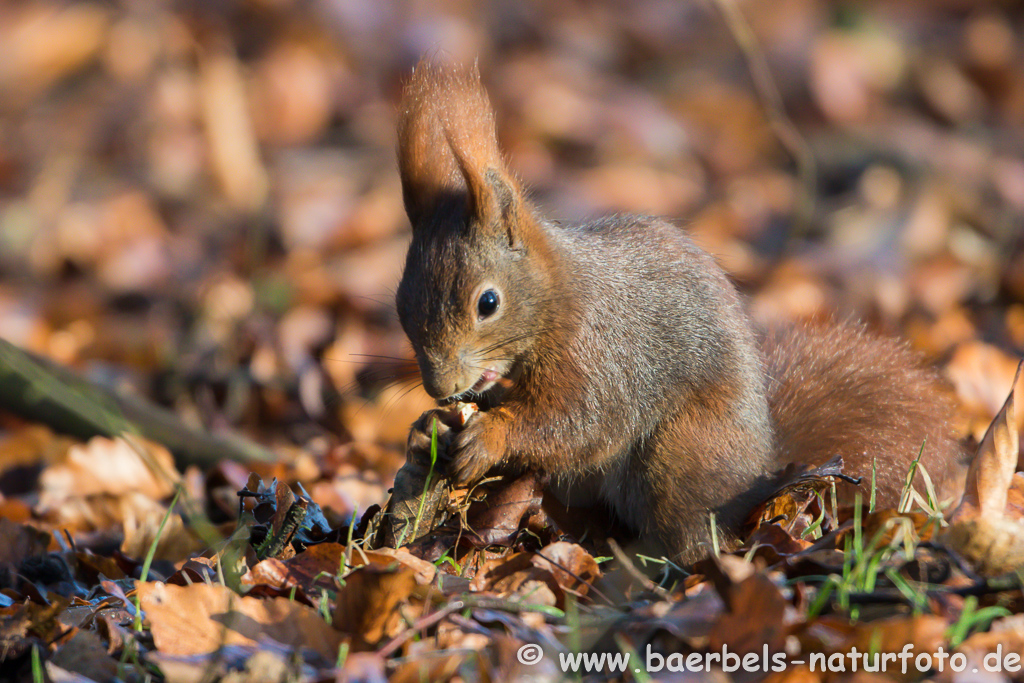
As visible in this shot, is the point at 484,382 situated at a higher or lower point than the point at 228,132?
lower

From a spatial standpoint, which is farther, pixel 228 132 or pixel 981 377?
pixel 228 132

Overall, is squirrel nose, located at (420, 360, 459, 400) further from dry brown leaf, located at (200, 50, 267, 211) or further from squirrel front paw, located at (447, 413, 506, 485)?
dry brown leaf, located at (200, 50, 267, 211)

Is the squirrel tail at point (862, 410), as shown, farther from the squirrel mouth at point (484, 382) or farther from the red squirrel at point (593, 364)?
the squirrel mouth at point (484, 382)

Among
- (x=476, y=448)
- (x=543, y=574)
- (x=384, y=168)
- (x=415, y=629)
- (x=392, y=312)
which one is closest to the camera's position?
(x=415, y=629)

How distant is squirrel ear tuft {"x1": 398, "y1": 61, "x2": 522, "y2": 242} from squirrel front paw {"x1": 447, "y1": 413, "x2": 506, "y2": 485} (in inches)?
15.2

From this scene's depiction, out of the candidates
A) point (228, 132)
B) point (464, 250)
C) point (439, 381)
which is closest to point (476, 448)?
point (439, 381)

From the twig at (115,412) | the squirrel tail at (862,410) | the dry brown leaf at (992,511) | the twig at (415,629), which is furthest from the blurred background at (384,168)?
the twig at (415,629)

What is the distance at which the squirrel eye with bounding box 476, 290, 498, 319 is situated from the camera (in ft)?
6.61

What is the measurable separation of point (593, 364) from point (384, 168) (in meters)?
4.51

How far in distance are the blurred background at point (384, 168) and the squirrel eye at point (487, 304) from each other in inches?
47.4

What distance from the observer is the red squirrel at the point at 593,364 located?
79.5 inches

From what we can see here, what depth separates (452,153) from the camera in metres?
2.09

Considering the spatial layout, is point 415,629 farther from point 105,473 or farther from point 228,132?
point 228,132

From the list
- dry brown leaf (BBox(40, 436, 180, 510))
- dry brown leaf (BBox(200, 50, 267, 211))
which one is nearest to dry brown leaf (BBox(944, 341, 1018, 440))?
dry brown leaf (BBox(40, 436, 180, 510))
